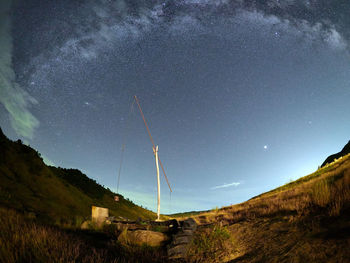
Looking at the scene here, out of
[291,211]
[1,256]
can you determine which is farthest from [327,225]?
[1,256]

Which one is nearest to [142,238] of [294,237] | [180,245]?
[180,245]

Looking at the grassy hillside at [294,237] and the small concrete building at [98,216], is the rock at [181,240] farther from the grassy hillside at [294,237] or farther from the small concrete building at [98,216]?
the small concrete building at [98,216]

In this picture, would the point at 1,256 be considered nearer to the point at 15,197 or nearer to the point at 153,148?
the point at 15,197

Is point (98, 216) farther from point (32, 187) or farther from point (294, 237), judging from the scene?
point (32, 187)

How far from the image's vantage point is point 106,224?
1072cm

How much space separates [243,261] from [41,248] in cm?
471

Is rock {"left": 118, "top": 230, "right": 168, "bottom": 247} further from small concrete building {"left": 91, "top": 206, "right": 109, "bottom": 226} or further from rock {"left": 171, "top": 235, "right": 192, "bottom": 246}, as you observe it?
small concrete building {"left": 91, "top": 206, "right": 109, "bottom": 226}

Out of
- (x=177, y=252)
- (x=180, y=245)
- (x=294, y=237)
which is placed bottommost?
(x=177, y=252)

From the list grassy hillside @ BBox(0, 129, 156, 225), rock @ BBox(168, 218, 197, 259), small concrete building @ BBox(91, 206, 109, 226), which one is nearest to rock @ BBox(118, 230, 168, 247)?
rock @ BBox(168, 218, 197, 259)

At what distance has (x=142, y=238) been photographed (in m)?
7.56

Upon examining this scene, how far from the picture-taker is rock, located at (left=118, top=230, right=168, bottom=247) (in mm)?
7465

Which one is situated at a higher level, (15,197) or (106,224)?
(15,197)

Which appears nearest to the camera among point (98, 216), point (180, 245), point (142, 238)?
point (180, 245)

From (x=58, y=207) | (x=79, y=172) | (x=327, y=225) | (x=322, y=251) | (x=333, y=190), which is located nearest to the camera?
(x=322, y=251)
